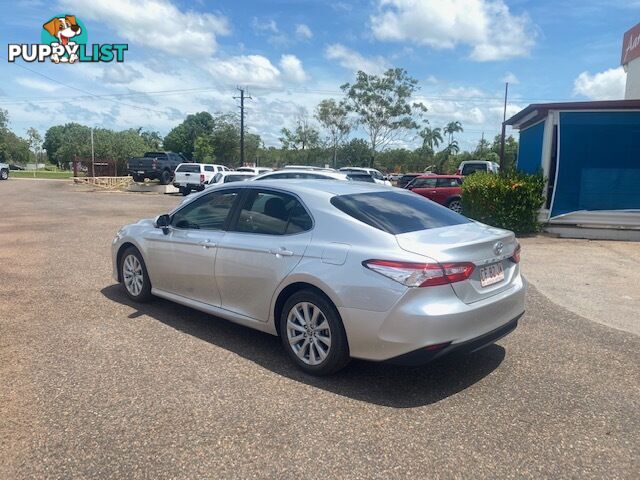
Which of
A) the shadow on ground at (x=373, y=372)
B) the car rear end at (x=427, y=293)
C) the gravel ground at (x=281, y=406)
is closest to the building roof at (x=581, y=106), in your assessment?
the gravel ground at (x=281, y=406)

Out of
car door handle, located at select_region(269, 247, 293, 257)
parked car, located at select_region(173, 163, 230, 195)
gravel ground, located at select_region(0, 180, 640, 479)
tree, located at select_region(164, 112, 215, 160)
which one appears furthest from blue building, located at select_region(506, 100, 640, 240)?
tree, located at select_region(164, 112, 215, 160)

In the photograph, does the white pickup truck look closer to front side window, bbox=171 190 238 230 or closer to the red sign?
front side window, bbox=171 190 238 230

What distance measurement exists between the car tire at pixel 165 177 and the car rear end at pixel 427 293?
96.0ft

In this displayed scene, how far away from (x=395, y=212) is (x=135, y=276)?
3.27 meters

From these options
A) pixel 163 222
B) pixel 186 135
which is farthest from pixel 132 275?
pixel 186 135

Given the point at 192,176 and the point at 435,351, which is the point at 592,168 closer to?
the point at 435,351

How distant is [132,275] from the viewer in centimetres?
599

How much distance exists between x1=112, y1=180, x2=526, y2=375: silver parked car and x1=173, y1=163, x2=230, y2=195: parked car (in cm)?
2230

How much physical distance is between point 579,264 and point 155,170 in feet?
86.9

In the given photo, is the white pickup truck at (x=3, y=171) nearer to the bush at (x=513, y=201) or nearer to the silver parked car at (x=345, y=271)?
the bush at (x=513, y=201)

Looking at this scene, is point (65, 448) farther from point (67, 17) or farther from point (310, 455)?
point (67, 17)

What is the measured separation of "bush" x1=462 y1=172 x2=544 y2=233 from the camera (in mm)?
12938

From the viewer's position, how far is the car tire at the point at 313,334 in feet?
12.5

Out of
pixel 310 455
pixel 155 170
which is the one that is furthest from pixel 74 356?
pixel 155 170
